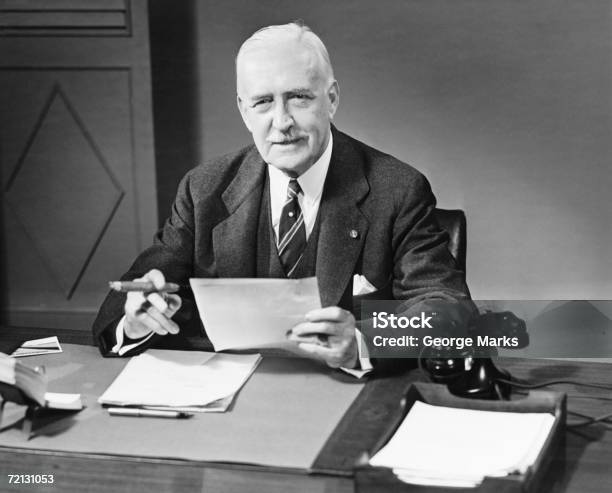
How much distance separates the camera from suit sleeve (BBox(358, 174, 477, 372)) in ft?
6.11

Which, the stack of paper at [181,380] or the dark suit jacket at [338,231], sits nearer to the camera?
the stack of paper at [181,380]

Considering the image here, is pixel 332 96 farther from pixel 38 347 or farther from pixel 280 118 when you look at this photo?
pixel 38 347

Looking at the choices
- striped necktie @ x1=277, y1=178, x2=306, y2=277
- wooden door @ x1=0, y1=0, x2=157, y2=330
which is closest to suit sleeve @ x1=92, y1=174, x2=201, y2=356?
striped necktie @ x1=277, y1=178, x2=306, y2=277

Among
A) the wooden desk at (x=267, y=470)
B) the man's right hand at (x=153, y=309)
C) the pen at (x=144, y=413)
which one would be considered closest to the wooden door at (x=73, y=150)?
the man's right hand at (x=153, y=309)

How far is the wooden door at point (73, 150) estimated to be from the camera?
4070 millimetres

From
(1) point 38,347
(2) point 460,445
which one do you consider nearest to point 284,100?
(1) point 38,347

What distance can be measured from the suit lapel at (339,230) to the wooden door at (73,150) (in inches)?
83.0

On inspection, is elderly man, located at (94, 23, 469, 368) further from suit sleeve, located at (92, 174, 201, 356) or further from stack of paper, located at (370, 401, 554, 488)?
stack of paper, located at (370, 401, 554, 488)

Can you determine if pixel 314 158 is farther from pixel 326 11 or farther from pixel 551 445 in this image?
pixel 326 11

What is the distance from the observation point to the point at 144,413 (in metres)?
1.55

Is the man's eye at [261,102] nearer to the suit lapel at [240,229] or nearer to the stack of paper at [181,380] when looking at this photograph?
the suit lapel at [240,229]

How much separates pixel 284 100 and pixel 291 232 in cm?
33

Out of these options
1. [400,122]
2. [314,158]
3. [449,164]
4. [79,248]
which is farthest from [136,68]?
[314,158]

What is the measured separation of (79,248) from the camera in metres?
4.27
